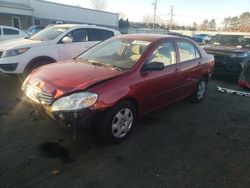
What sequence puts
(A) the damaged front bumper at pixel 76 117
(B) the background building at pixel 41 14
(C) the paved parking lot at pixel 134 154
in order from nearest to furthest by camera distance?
(C) the paved parking lot at pixel 134 154 < (A) the damaged front bumper at pixel 76 117 < (B) the background building at pixel 41 14

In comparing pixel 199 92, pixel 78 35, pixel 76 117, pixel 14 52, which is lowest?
pixel 199 92

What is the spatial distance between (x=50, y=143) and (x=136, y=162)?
1.31 metres

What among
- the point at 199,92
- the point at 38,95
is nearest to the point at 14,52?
the point at 38,95

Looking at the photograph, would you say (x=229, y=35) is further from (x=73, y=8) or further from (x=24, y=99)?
(x=73, y=8)

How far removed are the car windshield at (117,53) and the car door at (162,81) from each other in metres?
0.26

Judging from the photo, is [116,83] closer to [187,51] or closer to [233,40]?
[187,51]

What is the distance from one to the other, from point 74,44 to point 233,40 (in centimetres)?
668

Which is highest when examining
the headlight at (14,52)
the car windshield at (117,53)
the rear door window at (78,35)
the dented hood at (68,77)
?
the rear door window at (78,35)

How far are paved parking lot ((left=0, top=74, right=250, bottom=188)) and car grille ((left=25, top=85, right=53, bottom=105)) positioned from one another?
66 cm

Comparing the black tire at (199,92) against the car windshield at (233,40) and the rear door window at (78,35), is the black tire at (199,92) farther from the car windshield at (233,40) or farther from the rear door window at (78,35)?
the car windshield at (233,40)

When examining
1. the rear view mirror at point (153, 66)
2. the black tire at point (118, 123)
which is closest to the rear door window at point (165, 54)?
the rear view mirror at point (153, 66)

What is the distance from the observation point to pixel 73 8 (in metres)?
34.4

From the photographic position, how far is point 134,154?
355 centimetres

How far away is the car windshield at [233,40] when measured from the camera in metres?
9.82
